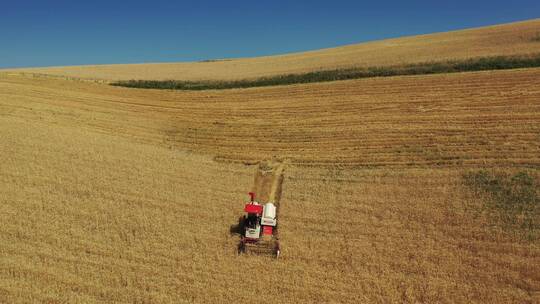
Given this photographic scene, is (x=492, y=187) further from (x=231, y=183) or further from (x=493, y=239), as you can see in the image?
(x=231, y=183)

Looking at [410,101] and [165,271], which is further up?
[410,101]

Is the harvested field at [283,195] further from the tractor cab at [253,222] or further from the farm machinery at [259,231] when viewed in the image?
the tractor cab at [253,222]

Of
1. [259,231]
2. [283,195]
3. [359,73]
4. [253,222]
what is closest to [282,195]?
[283,195]

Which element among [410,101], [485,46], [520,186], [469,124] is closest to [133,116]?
[410,101]

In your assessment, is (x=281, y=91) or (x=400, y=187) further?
(x=281, y=91)

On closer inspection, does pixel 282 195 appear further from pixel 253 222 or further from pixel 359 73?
pixel 359 73

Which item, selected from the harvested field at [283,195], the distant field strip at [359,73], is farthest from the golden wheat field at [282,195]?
the distant field strip at [359,73]

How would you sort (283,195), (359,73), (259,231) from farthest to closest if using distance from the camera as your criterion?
(359,73) → (283,195) → (259,231)
